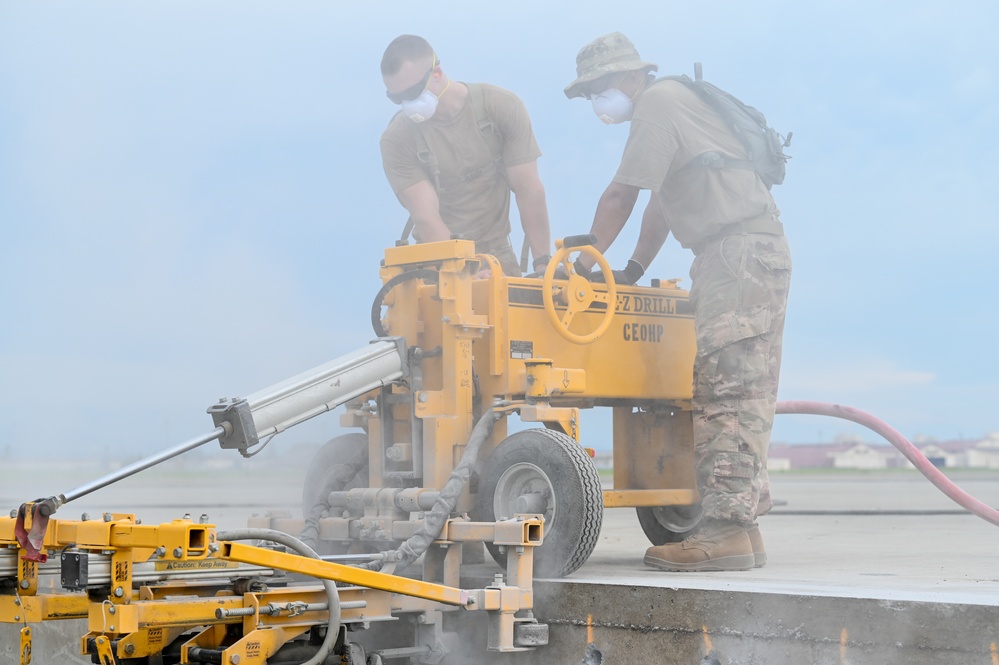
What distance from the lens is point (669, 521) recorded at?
6.30 meters

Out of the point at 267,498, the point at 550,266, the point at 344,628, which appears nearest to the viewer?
the point at 344,628

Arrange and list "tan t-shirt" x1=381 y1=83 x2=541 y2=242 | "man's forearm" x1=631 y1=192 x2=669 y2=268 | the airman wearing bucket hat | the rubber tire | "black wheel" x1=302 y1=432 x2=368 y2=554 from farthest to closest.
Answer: "tan t-shirt" x1=381 y1=83 x2=541 y2=242
"man's forearm" x1=631 y1=192 x2=669 y2=268
the rubber tire
"black wheel" x1=302 y1=432 x2=368 y2=554
the airman wearing bucket hat

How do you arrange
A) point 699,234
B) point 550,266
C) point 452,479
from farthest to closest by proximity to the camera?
point 699,234, point 550,266, point 452,479

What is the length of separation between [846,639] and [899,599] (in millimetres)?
207

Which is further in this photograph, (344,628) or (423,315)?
(423,315)

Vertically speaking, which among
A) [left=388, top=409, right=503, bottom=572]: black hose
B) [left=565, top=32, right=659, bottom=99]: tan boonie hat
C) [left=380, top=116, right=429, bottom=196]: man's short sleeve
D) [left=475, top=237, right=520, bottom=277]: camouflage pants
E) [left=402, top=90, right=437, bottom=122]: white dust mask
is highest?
[left=565, top=32, right=659, bottom=99]: tan boonie hat

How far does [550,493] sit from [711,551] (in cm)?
78

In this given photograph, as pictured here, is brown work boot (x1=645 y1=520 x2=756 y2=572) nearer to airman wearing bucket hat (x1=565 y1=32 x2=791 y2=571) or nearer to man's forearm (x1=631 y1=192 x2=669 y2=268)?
airman wearing bucket hat (x1=565 y1=32 x2=791 y2=571)

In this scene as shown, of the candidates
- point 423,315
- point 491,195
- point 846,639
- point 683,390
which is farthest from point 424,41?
point 846,639

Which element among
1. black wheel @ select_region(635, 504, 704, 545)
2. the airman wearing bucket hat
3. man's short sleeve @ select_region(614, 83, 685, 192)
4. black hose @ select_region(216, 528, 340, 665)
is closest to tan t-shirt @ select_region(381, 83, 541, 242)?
the airman wearing bucket hat

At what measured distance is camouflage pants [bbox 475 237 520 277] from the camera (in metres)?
6.83

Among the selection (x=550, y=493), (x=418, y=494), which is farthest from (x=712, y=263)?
(x=418, y=494)

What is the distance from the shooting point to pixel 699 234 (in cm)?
573

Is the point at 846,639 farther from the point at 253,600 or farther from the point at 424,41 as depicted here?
the point at 424,41
